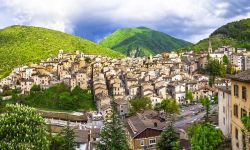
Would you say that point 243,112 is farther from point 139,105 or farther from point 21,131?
point 139,105

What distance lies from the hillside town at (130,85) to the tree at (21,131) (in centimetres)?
1945

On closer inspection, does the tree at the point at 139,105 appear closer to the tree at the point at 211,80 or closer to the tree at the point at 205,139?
the tree at the point at 211,80

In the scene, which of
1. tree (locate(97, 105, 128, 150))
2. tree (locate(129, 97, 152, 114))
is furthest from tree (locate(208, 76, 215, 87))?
tree (locate(97, 105, 128, 150))

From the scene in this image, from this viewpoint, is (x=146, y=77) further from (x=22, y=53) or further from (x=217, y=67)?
(x=22, y=53)

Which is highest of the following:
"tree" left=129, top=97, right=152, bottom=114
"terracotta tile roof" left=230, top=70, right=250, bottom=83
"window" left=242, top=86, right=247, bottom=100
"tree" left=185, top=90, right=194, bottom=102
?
"terracotta tile roof" left=230, top=70, right=250, bottom=83

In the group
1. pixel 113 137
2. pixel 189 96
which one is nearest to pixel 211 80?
pixel 189 96

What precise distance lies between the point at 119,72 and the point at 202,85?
32.4 meters

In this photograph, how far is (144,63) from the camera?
148125 millimetres

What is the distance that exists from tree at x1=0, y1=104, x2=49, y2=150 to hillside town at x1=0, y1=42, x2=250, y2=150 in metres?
19.4

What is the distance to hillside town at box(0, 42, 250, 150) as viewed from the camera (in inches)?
2483

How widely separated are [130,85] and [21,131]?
81555 mm

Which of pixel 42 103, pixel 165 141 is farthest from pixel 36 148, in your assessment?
pixel 42 103

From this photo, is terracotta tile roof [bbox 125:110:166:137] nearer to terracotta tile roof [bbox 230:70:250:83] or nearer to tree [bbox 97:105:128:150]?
tree [bbox 97:105:128:150]

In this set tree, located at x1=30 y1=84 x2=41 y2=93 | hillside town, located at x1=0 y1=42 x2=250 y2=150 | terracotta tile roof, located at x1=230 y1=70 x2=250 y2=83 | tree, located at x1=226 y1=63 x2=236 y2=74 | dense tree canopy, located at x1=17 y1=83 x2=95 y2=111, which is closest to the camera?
terracotta tile roof, located at x1=230 y1=70 x2=250 y2=83
